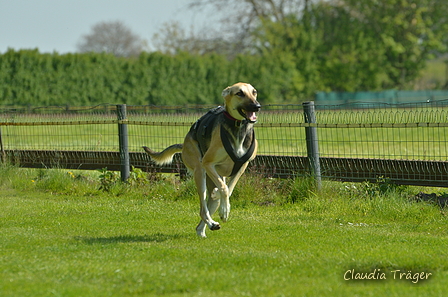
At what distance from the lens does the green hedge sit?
2942cm

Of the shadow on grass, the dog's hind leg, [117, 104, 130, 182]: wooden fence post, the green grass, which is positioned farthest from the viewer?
[117, 104, 130, 182]: wooden fence post

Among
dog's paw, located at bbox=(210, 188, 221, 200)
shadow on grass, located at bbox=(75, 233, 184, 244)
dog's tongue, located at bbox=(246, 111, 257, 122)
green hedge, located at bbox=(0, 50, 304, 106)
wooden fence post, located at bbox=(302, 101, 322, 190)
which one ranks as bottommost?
shadow on grass, located at bbox=(75, 233, 184, 244)

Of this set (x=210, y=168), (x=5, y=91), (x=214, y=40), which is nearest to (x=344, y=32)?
(x=214, y=40)

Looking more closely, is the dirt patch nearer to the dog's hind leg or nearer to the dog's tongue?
the dog's hind leg

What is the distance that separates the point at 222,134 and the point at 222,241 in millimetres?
1165

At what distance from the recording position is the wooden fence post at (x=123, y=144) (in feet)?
35.0

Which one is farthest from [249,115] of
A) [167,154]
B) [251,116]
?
[167,154]

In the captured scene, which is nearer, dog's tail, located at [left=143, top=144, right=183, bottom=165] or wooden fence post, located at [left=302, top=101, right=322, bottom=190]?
dog's tail, located at [left=143, top=144, right=183, bottom=165]

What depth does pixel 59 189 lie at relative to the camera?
10703 mm

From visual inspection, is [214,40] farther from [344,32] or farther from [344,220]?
[344,220]

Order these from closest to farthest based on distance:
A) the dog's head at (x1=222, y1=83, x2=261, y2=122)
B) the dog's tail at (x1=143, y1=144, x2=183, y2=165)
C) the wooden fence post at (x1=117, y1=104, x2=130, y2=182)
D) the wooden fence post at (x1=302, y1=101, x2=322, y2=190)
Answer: the dog's head at (x1=222, y1=83, x2=261, y2=122) < the dog's tail at (x1=143, y1=144, x2=183, y2=165) < the wooden fence post at (x1=302, y1=101, x2=322, y2=190) < the wooden fence post at (x1=117, y1=104, x2=130, y2=182)

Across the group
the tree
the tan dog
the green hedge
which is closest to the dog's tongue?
the tan dog

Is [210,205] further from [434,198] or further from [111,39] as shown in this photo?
[111,39]

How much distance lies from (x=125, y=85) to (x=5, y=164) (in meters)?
22.1
